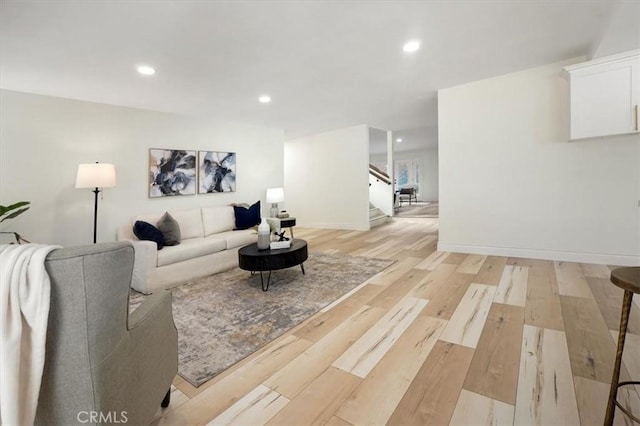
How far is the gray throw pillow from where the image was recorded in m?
3.65

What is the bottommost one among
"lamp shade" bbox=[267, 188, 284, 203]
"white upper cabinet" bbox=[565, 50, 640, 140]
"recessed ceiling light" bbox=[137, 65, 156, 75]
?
"lamp shade" bbox=[267, 188, 284, 203]

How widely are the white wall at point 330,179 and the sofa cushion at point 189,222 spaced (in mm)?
3668

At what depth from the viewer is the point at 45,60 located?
2.86 metres

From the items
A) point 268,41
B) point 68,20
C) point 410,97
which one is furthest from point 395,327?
point 410,97

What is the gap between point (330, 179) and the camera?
7355 millimetres

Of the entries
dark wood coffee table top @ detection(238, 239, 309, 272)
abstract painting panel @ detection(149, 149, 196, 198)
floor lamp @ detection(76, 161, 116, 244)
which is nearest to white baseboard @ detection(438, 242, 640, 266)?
dark wood coffee table top @ detection(238, 239, 309, 272)

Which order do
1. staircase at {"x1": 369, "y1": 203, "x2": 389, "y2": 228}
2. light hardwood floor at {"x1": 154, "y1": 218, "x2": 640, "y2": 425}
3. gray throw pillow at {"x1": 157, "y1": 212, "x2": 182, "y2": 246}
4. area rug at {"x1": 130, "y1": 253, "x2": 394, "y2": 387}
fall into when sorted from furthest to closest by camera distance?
1. staircase at {"x1": 369, "y1": 203, "x2": 389, "y2": 228}
2. gray throw pillow at {"x1": 157, "y1": 212, "x2": 182, "y2": 246}
3. area rug at {"x1": 130, "y1": 253, "x2": 394, "y2": 387}
4. light hardwood floor at {"x1": 154, "y1": 218, "x2": 640, "y2": 425}

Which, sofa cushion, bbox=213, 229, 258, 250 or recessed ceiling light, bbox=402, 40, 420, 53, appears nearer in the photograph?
recessed ceiling light, bbox=402, 40, 420, 53

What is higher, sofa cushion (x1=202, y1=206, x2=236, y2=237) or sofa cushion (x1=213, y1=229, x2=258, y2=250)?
sofa cushion (x1=202, y1=206, x2=236, y2=237)

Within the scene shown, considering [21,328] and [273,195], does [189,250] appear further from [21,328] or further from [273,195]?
[21,328]

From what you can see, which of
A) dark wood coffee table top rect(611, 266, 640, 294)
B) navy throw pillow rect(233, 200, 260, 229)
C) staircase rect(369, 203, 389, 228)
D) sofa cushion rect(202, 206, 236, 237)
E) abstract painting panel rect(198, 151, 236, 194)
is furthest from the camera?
staircase rect(369, 203, 389, 228)

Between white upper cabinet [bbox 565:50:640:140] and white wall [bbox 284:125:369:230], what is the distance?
4.03 meters

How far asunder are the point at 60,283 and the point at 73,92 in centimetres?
416

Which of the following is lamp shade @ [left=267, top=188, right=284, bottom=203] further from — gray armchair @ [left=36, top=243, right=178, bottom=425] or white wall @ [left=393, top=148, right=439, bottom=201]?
white wall @ [left=393, top=148, right=439, bottom=201]
